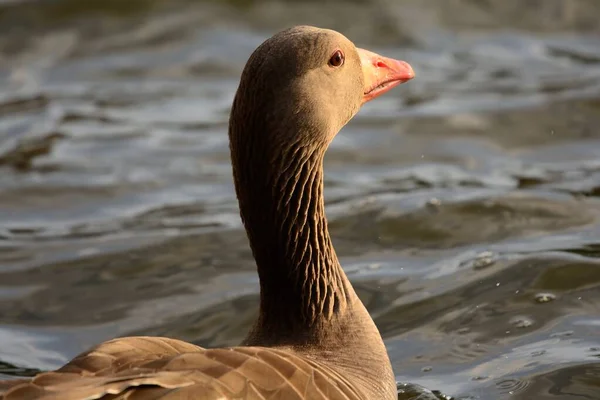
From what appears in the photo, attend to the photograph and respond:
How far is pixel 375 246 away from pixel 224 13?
7.15 meters

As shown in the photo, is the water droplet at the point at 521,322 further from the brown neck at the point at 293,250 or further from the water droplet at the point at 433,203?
the water droplet at the point at 433,203

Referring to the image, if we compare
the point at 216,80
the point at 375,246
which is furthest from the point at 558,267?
the point at 216,80

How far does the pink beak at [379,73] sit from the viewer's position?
5941 mm

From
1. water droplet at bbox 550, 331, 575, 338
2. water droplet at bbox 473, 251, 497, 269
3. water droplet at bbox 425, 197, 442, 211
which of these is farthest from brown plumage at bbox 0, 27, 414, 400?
water droplet at bbox 425, 197, 442, 211

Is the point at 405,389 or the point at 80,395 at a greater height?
the point at 80,395

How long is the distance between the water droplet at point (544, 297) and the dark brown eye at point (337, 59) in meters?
2.42

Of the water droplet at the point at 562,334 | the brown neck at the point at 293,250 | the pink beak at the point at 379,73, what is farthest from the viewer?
the water droplet at the point at 562,334

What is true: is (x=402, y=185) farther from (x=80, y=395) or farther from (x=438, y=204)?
(x=80, y=395)

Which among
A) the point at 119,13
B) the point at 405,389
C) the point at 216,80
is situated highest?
the point at 119,13

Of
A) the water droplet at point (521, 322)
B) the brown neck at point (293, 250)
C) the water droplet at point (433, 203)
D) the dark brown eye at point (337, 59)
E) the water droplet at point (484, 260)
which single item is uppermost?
the dark brown eye at point (337, 59)

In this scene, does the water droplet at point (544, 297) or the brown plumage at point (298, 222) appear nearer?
the brown plumage at point (298, 222)

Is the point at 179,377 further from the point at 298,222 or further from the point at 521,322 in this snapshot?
the point at 521,322

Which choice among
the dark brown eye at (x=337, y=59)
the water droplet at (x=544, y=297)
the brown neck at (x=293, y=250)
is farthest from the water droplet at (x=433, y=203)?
the dark brown eye at (x=337, y=59)

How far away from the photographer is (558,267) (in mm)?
7656
